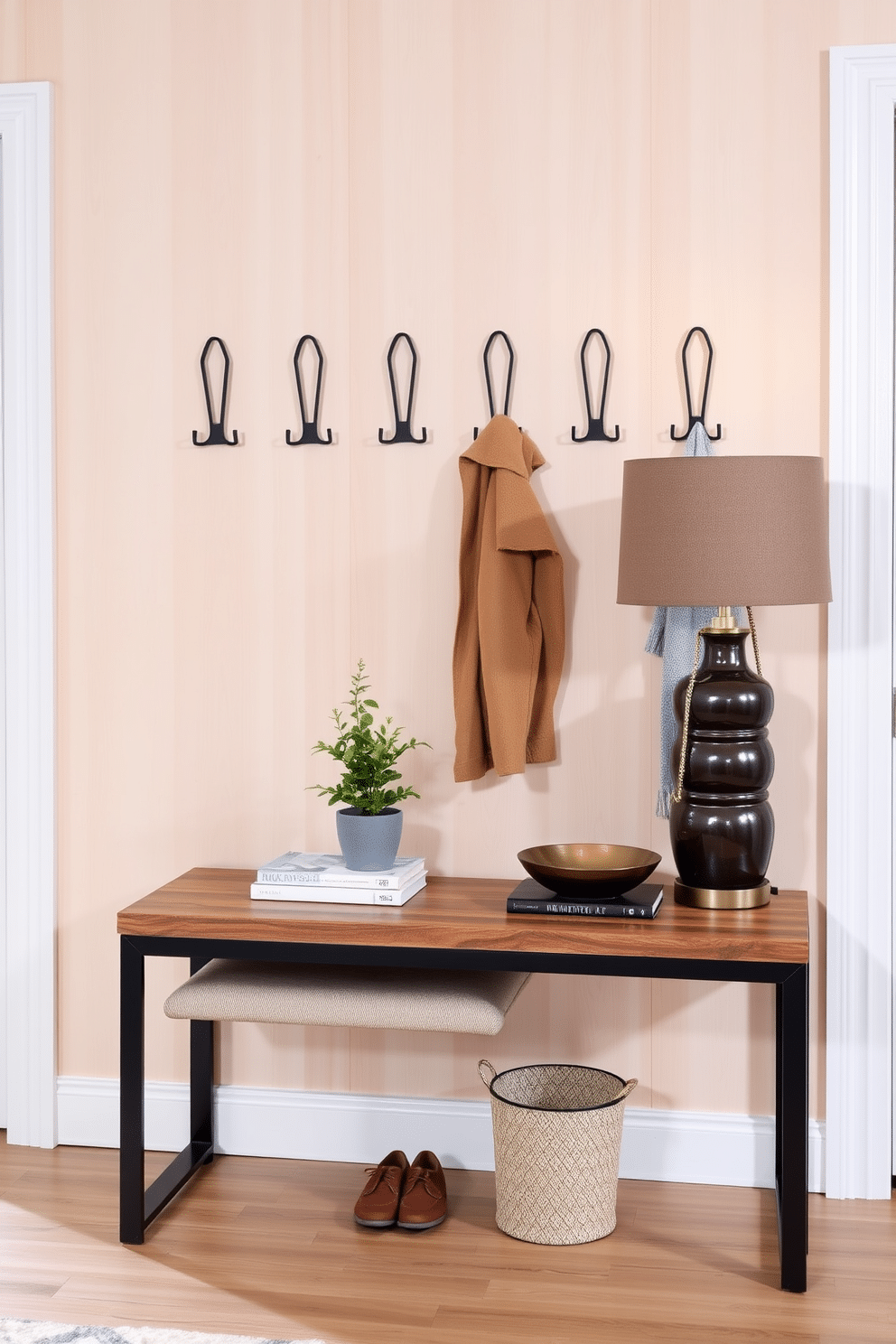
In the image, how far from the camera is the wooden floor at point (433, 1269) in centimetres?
221

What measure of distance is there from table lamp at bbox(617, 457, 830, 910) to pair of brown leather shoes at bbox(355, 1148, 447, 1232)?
0.75 meters

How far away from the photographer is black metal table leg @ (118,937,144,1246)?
97.4 inches

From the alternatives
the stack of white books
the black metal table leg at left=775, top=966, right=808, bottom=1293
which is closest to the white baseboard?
the black metal table leg at left=775, top=966, right=808, bottom=1293

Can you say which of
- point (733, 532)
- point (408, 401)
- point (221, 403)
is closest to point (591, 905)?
point (733, 532)

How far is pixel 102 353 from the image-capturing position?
291 cm

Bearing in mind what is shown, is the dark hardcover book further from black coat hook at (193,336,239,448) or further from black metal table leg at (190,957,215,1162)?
black coat hook at (193,336,239,448)

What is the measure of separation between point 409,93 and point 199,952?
1.78 m

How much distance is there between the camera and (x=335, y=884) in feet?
8.30

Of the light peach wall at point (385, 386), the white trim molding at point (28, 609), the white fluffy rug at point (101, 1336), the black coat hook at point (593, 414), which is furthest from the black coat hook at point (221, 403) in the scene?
the white fluffy rug at point (101, 1336)

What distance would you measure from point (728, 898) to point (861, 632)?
63 centimetres

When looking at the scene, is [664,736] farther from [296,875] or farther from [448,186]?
[448,186]

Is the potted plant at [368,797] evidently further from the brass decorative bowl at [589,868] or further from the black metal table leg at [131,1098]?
the black metal table leg at [131,1098]

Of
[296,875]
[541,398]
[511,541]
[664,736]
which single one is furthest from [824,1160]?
[541,398]

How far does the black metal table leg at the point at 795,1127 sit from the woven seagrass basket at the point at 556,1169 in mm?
329
